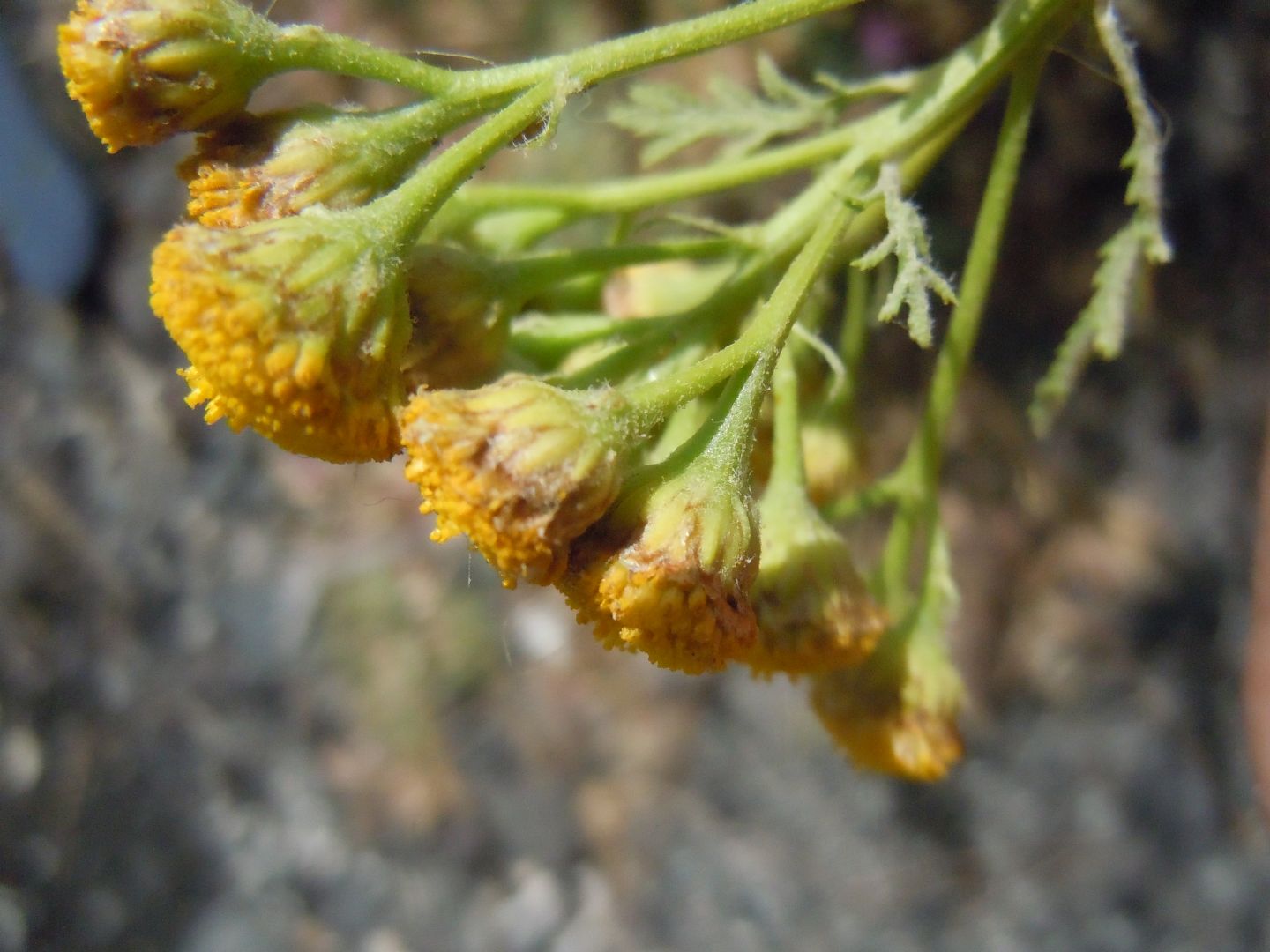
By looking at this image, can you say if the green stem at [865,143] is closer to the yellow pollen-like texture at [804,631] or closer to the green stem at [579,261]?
the green stem at [579,261]

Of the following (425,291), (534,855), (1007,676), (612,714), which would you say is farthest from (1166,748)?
(425,291)

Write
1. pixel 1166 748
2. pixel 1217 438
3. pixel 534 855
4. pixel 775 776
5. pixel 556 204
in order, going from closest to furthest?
1. pixel 556 204
2. pixel 1217 438
3. pixel 1166 748
4. pixel 775 776
5. pixel 534 855

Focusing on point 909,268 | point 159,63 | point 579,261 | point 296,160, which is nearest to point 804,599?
point 909,268

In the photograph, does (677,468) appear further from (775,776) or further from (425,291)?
(775,776)

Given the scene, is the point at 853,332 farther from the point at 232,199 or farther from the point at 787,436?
the point at 232,199

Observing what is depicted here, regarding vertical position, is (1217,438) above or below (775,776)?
above

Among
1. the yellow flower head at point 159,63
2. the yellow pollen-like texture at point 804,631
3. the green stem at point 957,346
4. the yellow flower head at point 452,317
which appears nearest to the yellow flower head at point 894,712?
the green stem at point 957,346
